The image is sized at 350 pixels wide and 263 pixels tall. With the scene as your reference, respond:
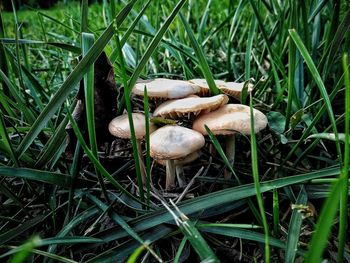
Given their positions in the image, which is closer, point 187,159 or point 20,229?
point 20,229

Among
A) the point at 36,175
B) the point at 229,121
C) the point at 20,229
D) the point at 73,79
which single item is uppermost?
the point at 73,79

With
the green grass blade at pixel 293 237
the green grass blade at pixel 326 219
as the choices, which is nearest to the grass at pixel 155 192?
the green grass blade at pixel 293 237

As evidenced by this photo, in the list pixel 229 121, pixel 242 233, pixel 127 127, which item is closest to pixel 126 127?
pixel 127 127

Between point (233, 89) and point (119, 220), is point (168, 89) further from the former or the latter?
point (119, 220)

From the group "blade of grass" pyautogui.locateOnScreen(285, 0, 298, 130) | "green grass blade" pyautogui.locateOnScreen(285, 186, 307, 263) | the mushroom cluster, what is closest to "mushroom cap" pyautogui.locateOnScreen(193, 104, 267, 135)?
the mushroom cluster

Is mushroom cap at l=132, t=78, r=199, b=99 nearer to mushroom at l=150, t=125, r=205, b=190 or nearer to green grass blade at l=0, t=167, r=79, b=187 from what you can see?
mushroom at l=150, t=125, r=205, b=190

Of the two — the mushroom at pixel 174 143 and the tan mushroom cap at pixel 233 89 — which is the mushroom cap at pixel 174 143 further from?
the tan mushroom cap at pixel 233 89
